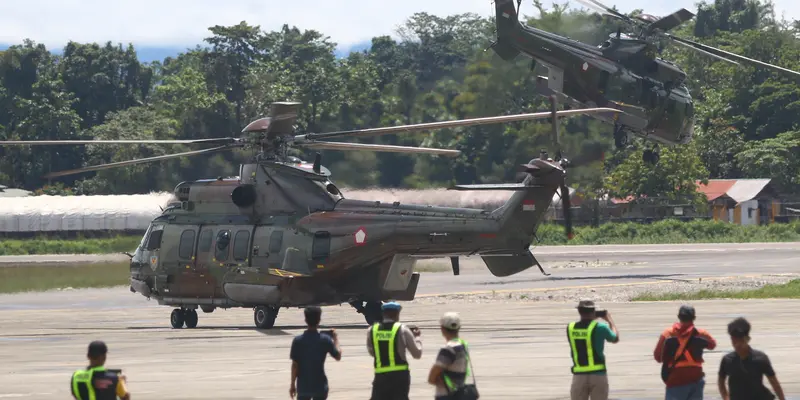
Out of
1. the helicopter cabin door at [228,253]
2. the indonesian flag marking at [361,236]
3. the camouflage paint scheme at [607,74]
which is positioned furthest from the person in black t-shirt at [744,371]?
the camouflage paint scheme at [607,74]

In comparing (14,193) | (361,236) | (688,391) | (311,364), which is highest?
(14,193)

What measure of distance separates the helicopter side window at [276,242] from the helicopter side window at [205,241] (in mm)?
1782

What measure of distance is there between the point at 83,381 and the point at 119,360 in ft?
34.2

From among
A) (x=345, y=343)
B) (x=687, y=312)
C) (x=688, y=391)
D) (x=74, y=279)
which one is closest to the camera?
(x=688, y=391)

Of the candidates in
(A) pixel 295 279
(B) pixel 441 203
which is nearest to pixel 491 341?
(A) pixel 295 279

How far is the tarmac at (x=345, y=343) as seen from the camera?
1686 cm

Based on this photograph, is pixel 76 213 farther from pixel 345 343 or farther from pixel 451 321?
pixel 451 321

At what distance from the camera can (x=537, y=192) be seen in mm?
25391

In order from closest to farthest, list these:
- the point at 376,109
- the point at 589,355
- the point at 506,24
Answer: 1. the point at 589,355
2. the point at 506,24
3. the point at 376,109

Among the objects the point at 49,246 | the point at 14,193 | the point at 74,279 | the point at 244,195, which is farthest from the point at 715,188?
the point at 244,195

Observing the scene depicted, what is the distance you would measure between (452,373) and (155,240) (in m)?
19.7

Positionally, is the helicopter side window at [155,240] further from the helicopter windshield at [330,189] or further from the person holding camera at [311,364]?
the person holding camera at [311,364]

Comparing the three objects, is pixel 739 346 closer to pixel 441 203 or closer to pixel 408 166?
pixel 441 203

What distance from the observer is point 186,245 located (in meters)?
29.3
